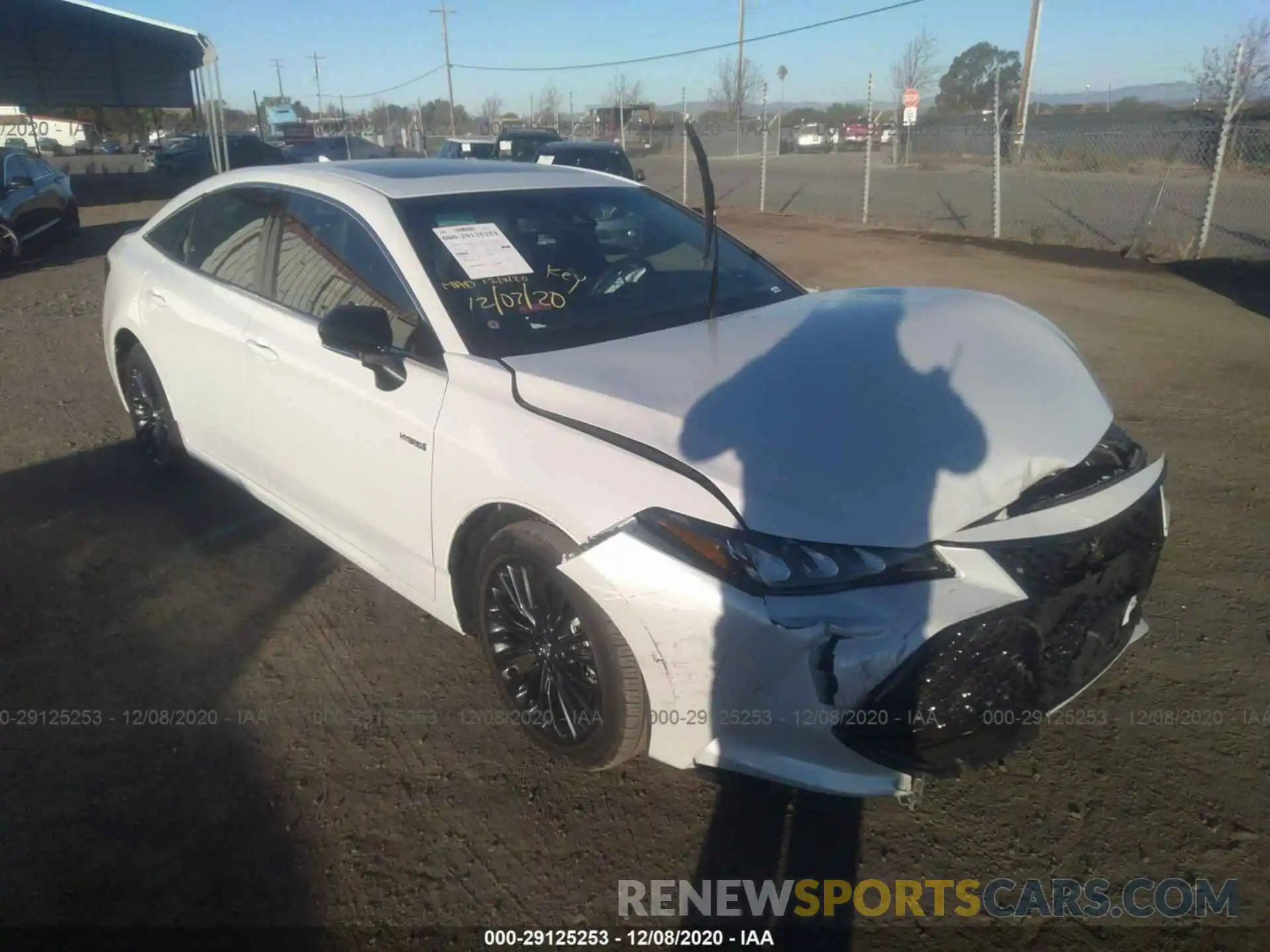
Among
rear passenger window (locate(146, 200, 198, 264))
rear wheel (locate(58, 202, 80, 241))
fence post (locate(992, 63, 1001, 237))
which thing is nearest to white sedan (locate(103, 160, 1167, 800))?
rear passenger window (locate(146, 200, 198, 264))

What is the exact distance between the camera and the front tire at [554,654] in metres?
2.51

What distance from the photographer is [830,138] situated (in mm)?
49281

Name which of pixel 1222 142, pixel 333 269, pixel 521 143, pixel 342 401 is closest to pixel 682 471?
pixel 342 401

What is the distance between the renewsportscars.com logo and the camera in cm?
235

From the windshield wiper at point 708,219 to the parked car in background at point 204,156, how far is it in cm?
2807

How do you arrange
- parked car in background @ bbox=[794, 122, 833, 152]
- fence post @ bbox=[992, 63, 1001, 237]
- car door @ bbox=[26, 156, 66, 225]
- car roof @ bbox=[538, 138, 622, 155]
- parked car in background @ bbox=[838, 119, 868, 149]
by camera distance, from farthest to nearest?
1. parked car in background @ bbox=[794, 122, 833, 152]
2. parked car in background @ bbox=[838, 119, 868, 149]
3. car roof @ bbox=[538, 138, 622, 155]
4. fence post @ bbox=[992, 63, 1001, 237]
5. car door @ bbox=[26, 156, 66, 225]

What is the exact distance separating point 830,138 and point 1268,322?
145ft

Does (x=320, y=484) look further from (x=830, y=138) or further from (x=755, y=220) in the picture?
(x=830, y=138)

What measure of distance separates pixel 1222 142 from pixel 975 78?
71.3 metres

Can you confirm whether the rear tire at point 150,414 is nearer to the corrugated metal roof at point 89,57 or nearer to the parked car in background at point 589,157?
the parked car in background at point 589,157

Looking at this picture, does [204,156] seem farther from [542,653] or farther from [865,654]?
[865,654]

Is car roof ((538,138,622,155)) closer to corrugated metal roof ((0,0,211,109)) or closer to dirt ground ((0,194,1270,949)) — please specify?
dirt ground ((0,194,1270,949))

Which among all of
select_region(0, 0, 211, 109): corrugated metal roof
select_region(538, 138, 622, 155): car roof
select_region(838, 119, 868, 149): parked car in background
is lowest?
select_region(538, 138, 622, 155): car roof

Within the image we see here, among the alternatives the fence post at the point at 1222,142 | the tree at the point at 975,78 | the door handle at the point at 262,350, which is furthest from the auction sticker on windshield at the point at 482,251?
the tree at the point at 975,78
